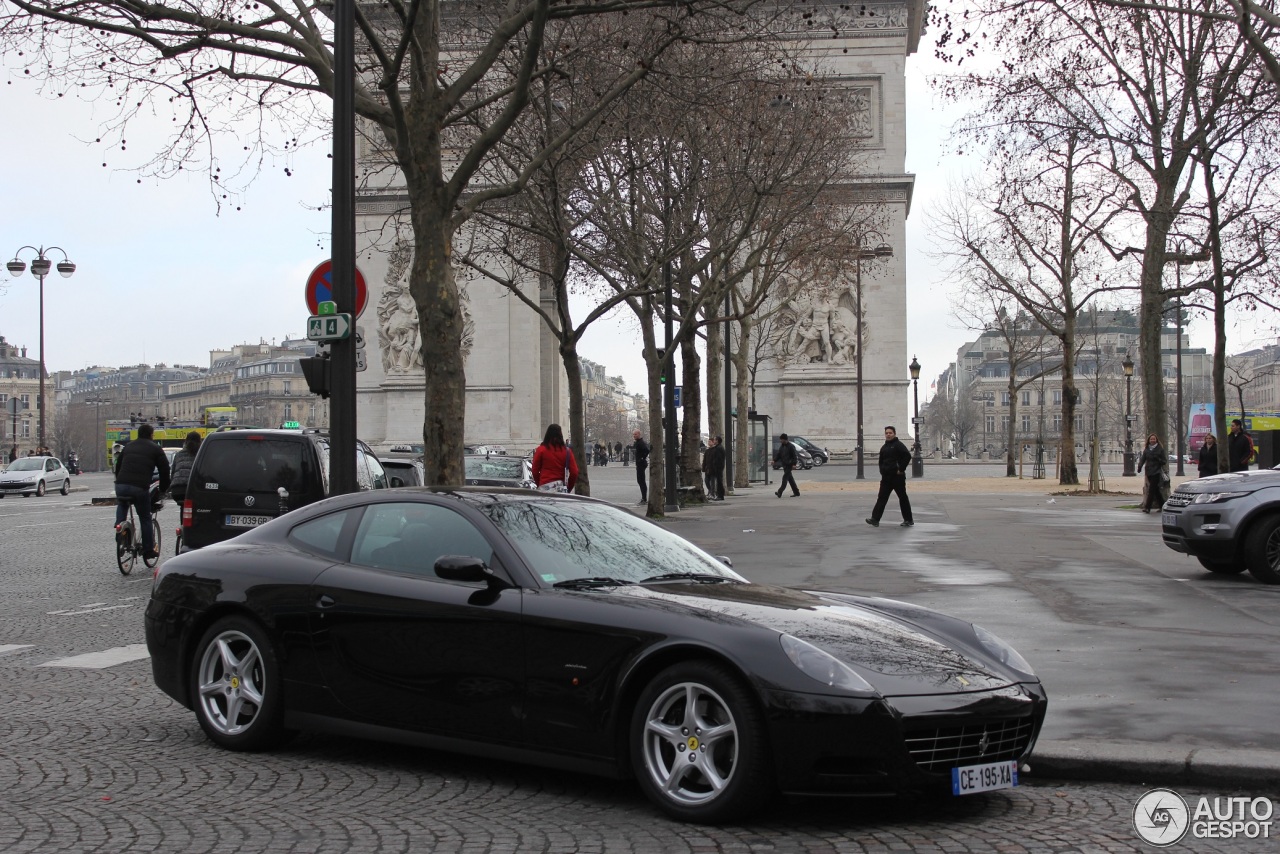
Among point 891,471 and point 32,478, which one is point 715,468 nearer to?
point 891,471

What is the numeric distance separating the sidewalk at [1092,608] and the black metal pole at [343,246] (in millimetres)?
4664

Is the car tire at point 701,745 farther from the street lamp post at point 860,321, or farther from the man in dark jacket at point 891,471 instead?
the street lamp post at point 860,321

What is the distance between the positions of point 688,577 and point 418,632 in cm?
118

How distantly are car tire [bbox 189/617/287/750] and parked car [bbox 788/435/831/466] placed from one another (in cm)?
4677

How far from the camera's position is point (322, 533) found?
651 centimetres

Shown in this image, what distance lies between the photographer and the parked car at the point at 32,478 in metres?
46.8

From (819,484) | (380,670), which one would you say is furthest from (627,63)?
(819,484)

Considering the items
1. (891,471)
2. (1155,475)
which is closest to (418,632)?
(891,471)

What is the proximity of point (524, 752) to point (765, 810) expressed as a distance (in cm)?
97

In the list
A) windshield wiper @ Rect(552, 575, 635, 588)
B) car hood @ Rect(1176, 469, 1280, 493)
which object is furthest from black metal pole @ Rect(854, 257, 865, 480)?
windshield wiper @ Rect(552, 575, 635, 588)

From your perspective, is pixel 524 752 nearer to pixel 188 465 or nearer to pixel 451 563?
pixel 451 563

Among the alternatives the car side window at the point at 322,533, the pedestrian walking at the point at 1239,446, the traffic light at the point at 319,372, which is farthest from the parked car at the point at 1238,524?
the pedestrian walking at the point at 1239,446

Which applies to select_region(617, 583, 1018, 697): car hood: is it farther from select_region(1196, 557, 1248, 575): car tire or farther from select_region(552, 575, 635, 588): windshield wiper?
select_region(1196, 557, 1248, 575): car tire

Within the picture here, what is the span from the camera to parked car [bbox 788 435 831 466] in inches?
2082
